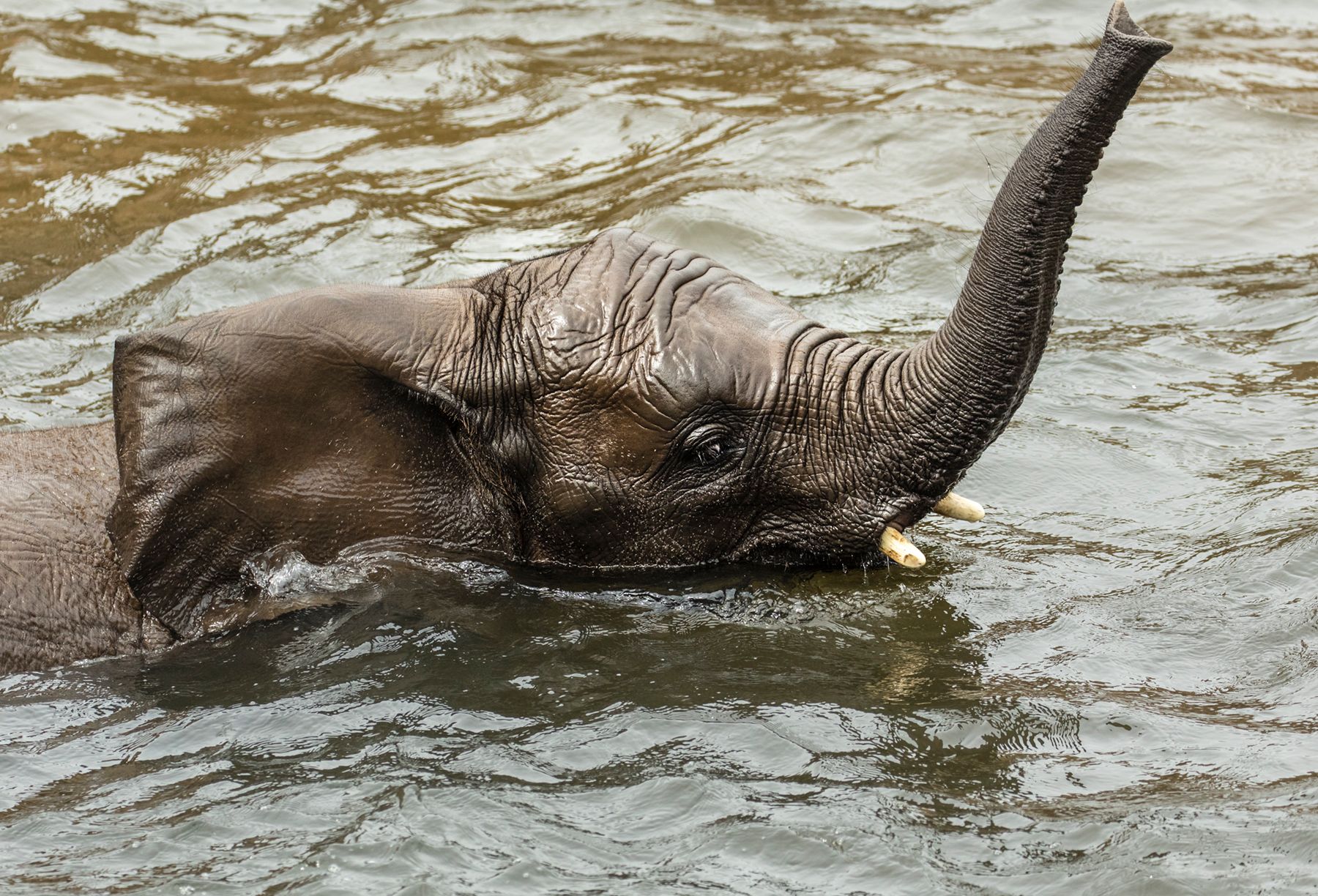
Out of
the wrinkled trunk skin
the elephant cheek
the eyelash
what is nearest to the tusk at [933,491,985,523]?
the wrinkled trunk skin

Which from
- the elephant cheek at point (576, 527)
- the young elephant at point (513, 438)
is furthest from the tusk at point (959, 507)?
the elephant cheek at point (576, 527)

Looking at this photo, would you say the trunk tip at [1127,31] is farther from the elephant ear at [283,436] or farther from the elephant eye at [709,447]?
the elephant ear at [283,436]

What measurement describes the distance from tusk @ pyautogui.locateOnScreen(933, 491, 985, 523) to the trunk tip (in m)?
1.98

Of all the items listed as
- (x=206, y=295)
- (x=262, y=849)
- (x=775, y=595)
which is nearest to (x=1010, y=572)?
(x=775, y=595)

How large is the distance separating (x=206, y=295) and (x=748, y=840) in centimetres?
759

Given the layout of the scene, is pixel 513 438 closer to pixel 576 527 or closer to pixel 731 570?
pixel 576 527

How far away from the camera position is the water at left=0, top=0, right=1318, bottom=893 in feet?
20.0

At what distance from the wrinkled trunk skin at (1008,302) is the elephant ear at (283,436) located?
1.75m

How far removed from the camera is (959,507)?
7.42 m

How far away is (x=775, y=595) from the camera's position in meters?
7.69

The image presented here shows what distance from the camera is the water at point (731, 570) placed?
6.10 meters

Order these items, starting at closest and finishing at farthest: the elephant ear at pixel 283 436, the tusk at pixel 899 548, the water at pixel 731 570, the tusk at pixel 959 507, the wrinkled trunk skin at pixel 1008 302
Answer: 1. the water at pixel 731 570
2. the wrinkled trunk skin at pixel 1008 302
3. the elephant ear at pixel 283 436
4. the tusk at pixel 899 548
5. the tusk at pixel 959 507

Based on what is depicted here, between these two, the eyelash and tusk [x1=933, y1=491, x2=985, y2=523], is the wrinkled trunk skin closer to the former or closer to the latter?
tusk [x1=933, y1=491, x2=985, y2=523]

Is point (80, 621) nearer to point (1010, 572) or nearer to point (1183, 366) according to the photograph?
point (1010, 572)
